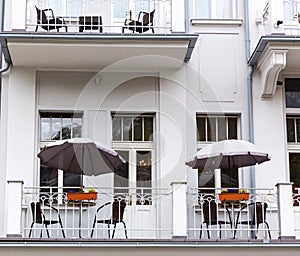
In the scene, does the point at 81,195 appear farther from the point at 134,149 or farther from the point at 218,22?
the point at 218,22

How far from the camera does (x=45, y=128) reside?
634 inches

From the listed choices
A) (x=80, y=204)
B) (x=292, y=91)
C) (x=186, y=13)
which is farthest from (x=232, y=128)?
(x=80, y=204)

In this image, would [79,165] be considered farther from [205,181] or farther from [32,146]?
[205,181]

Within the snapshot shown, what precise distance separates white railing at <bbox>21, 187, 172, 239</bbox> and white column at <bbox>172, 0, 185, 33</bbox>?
3296 millimetres

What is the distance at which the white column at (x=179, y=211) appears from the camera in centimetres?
1382

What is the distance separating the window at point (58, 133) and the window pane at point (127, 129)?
0.91 metres

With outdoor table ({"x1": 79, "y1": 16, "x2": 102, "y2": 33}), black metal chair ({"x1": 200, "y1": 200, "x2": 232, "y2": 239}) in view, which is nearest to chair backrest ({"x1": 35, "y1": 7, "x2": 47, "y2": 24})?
outdoor table ({"x1": 79, "y1": 16, "x2": 102, "y2": 33})

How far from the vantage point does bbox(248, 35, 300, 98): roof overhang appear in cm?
1509

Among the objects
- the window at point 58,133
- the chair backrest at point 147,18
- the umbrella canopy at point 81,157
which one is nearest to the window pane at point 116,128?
the window at point 58,133

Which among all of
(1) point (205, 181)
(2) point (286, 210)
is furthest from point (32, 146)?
(2) point (286, 210)

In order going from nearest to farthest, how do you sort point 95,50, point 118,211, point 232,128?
point 118,211, point 95,50, point 232,128

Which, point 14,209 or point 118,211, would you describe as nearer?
point 14,209

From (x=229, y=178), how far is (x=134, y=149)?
6.73 feet

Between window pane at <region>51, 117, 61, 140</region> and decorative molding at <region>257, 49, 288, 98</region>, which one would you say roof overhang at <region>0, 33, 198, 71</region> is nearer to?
window pane at <region>51, 117, 61, 140</region>
